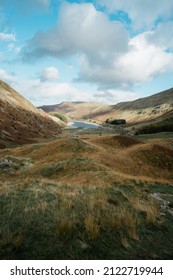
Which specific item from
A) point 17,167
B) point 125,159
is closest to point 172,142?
point 125,159

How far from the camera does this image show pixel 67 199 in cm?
1388

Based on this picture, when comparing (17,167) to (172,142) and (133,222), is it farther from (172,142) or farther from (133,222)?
(172,142)

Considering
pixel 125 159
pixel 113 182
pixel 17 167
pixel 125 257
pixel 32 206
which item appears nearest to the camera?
pixel 125 257

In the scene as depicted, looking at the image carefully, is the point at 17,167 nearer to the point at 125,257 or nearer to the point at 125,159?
the point at 125,159

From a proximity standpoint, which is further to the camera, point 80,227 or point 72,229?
point 80,227

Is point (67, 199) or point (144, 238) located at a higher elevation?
point (67, 199)
